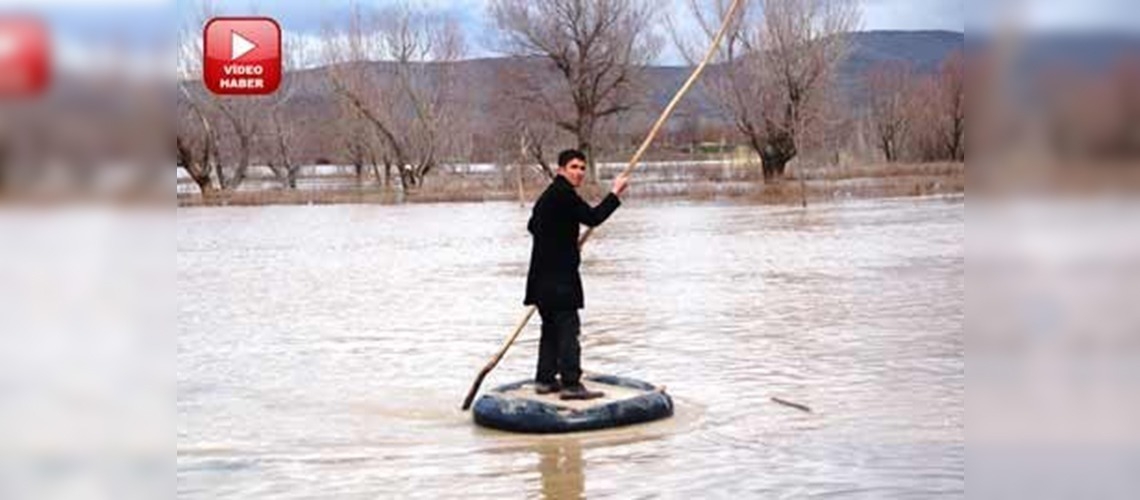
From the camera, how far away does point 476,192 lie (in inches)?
1839

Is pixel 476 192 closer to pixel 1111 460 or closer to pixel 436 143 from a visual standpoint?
pixel 436 143

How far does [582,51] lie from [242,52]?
49.9m

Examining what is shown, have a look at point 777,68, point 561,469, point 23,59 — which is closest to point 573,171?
point 561,469

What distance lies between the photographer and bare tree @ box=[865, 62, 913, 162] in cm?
4762

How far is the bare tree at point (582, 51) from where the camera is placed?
51625 millimetres

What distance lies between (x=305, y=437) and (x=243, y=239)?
21302 mm

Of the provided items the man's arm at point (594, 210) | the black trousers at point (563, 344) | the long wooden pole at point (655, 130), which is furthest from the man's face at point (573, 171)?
the black trousers at point (563, 344)

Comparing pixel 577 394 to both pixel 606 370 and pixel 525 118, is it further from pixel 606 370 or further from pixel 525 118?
pixel 525 118

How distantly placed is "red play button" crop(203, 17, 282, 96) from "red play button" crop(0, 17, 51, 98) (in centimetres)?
126

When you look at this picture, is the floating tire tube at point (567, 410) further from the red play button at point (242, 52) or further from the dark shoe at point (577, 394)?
the red play button at point (242, 52)

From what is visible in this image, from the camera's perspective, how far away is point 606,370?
9188 mm

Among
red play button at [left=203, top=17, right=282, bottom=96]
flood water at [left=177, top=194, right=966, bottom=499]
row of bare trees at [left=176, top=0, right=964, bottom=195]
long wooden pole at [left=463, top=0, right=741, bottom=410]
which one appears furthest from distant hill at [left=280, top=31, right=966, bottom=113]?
red play button at [left=203, top=17, right=282, bottom=96]

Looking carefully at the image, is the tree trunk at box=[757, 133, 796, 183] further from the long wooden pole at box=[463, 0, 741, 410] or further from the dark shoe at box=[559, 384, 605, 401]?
the dark shoe at box=[559, 384, 605, 401]

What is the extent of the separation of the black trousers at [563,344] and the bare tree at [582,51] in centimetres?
4324
